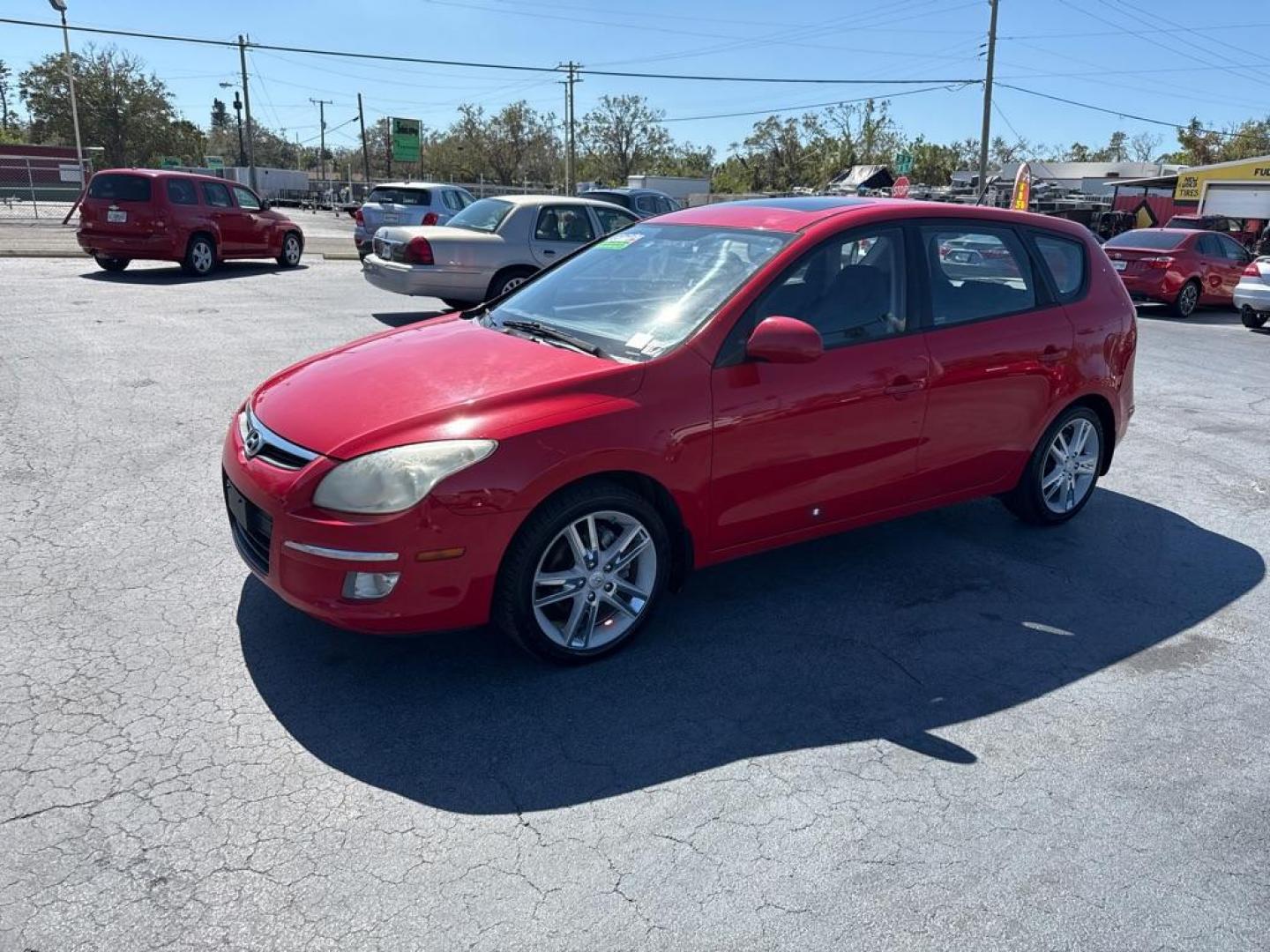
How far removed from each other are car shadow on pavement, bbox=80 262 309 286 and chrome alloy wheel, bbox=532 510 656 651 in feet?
44.5

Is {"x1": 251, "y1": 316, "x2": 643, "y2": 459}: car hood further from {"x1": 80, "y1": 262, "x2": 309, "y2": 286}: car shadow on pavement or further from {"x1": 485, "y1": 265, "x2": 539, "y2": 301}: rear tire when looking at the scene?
{"x1": 80, "y1": 262, "x2": 309, "y2": 286}: car shadow on pavement

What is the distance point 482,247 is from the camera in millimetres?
11883

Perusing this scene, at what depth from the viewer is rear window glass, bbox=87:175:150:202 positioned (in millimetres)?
15273

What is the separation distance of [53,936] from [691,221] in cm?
385

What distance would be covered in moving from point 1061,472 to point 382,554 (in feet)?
12.9

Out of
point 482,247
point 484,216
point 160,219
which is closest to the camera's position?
point 482,247

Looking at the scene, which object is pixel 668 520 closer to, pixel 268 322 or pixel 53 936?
pixel 53 936

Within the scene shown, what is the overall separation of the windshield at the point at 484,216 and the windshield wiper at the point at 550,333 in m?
8.21

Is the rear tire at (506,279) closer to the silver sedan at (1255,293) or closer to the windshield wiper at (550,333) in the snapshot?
the windshield wiper at (550,333)

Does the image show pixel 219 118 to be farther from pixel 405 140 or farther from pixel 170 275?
pixel 170 275

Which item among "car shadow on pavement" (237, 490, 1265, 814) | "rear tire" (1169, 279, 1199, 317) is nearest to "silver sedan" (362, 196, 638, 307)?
"car shadow on pavement" (237, 490, 1265, 814)

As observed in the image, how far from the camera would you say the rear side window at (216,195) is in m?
16.2

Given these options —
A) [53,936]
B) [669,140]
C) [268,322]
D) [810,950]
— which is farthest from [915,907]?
[669,140]

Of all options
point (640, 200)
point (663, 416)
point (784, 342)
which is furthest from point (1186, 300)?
point (663, 416)
